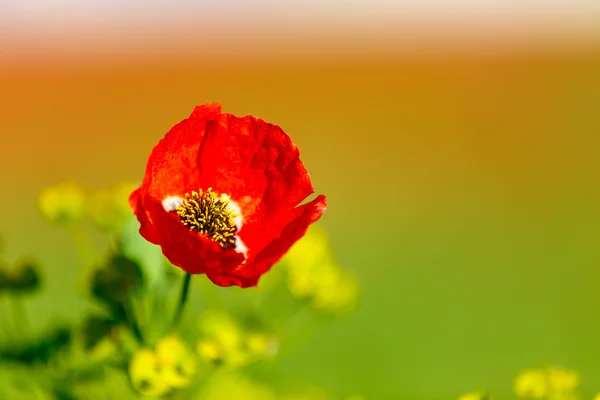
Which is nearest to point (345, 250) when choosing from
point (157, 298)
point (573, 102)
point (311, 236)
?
point (573, 102)

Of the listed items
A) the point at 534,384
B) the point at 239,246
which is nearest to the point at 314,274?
the point at 239,246

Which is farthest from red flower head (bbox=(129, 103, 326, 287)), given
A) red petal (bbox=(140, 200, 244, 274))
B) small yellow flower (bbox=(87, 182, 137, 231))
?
small yellow flower (bbox=(87, 182, 137, 231))

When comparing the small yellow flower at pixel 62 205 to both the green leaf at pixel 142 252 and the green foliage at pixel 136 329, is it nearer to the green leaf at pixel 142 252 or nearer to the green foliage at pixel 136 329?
the green foliage at pixel 136 329

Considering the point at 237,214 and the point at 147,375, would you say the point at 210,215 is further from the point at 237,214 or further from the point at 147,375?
the point at 147,375

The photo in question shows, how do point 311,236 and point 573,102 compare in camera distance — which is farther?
point 573,102

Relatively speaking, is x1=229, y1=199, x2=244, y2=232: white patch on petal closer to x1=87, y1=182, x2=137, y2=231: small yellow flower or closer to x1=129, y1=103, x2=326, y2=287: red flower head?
x1=129, y1=103, x2=326, y2=287: red flower head

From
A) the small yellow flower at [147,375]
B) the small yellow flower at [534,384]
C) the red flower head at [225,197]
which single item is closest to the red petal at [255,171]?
the red flower head at [225,197]

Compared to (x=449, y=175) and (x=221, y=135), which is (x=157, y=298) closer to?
(x=221, y=135)
